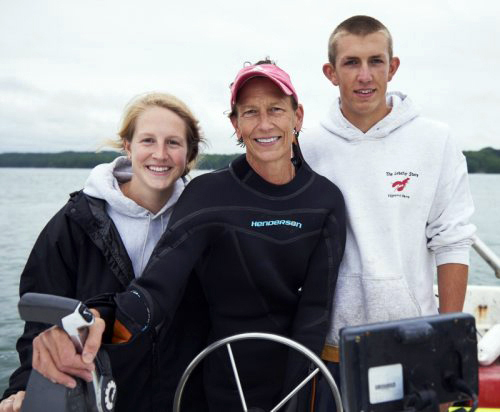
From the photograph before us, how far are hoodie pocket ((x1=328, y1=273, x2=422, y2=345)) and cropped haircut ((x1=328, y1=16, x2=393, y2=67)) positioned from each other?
3.04ft

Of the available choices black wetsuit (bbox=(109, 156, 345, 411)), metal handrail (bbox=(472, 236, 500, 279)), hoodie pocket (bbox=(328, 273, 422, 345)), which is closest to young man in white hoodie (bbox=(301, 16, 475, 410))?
hoodie pocket (bbox=(328, 273, 422, 345))

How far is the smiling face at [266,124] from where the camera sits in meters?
1.97

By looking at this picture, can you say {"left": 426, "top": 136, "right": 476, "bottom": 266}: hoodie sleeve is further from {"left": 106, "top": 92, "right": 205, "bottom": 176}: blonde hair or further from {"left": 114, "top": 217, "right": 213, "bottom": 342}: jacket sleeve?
{"left": 106, "top": 92, "right": 205, "bottom": 176}: blonde hair

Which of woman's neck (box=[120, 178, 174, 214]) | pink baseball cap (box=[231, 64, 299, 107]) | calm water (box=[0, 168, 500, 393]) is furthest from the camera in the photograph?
calm water (box=[0, 168, 500, 393])

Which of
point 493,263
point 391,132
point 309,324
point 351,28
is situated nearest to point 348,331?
point 309,324

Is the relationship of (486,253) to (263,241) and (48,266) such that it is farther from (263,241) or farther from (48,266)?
(48,266)

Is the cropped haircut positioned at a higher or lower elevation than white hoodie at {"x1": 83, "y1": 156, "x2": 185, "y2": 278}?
higher

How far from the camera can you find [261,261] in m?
1.96

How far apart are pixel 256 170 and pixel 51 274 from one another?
2.86 feet

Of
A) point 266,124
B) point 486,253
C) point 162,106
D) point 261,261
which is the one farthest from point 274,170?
point 486,253

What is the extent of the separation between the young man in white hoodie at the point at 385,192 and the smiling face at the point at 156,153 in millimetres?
581

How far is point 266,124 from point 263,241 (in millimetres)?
436

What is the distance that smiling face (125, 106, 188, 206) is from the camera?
211 centimetres

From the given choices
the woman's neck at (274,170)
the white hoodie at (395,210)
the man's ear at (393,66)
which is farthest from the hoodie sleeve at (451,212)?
the woman's neck at (274,170)
